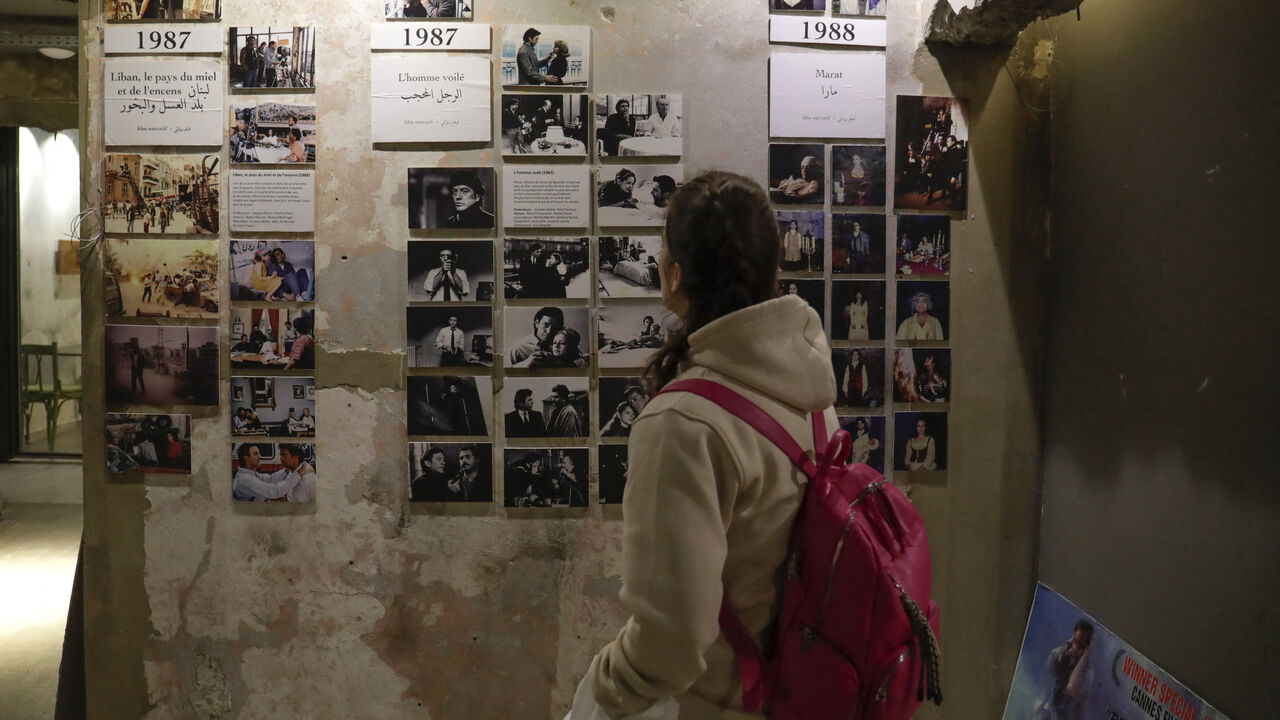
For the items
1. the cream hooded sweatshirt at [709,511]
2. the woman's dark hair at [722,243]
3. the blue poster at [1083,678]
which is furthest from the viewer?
the blue poster at [1083,678]

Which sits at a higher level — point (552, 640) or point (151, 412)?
point (151, 412)

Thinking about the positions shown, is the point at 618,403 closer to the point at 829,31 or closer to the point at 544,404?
the point at 544,404

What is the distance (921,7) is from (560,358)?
152 cm

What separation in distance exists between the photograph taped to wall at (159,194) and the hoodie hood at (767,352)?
1817 mm

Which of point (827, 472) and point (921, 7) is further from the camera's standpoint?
point (921, 7)

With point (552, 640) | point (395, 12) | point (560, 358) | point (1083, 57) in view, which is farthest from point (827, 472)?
point (395, 12)

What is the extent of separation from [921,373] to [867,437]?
10.1 inches

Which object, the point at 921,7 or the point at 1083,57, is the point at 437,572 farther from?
the point at 1083,57

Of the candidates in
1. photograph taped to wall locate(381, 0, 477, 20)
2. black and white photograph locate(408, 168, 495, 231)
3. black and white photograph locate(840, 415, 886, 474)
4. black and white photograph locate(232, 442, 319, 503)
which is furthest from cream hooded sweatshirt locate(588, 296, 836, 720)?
photograph taped to wall locate(381, 0, 477, 20)

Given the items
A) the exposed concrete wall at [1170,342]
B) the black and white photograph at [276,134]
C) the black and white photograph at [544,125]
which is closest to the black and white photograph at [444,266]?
the black and white photograph at [544,125]

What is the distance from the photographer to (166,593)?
235 cm

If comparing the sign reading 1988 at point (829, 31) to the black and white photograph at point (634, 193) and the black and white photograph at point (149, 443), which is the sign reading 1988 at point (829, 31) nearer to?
the black and white photograph at point (634, 193)

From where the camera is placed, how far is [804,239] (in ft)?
7.57

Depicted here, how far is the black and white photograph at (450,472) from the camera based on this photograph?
7.60 feet
